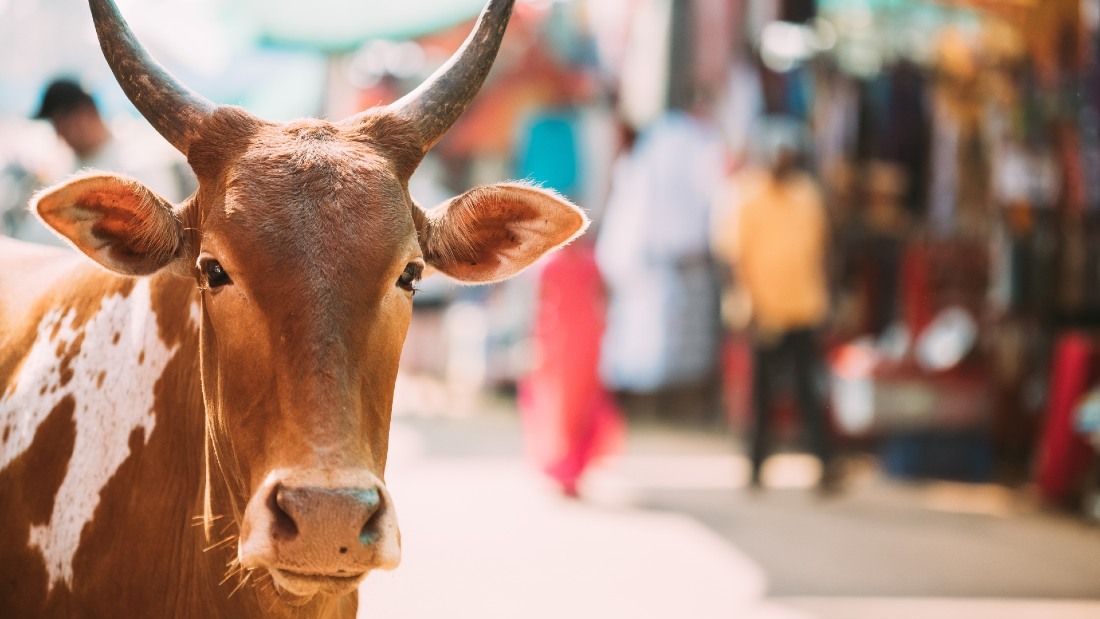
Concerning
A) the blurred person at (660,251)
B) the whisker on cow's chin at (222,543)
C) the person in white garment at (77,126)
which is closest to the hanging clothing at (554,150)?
the blurred person at (660,251)

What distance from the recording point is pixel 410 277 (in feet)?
8.37

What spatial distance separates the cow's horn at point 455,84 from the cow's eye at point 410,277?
0.30 metres

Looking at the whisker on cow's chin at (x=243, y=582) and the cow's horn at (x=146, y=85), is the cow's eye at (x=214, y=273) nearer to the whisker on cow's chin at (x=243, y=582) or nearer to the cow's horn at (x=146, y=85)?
the cow's horn at (x=146, y=85)

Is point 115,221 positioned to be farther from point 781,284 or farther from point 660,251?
point 660,251

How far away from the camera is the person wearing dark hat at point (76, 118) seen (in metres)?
5.14

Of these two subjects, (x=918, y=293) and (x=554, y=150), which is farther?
(x=554, y=150)

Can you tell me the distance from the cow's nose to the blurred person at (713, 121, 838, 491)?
5.99 metres

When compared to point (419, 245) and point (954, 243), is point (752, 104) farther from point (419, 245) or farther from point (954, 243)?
point (419, 245)

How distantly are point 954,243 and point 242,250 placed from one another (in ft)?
25.2

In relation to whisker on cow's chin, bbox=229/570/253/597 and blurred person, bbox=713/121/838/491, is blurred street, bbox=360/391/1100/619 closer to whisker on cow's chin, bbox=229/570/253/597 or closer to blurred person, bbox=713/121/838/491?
blurred person, bbox=713/121/838/491

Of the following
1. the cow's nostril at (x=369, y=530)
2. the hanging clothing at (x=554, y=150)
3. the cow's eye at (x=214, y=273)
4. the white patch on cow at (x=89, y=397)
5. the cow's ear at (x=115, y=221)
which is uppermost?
the hanging clothing at (x=554, y=150)

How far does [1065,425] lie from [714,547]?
2.44 meters

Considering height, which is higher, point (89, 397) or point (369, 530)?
point (89, 397)

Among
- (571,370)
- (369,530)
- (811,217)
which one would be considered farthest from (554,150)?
(369,530)
